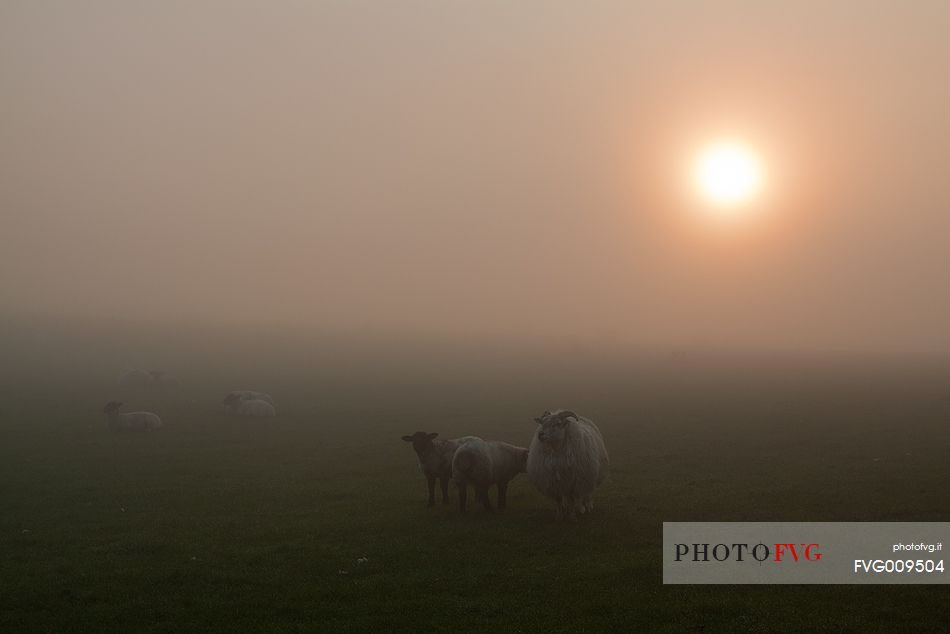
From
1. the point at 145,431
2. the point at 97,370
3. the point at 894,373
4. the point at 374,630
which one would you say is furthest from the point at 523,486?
the point at 894,373

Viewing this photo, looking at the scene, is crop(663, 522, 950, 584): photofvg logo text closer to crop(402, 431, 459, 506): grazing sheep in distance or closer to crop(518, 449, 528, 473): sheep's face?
crop(518, 449, 528, 473): sheep's face

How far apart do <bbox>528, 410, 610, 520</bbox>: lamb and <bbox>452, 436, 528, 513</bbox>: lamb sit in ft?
3.04

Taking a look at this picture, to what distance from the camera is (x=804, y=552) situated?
48.1ft

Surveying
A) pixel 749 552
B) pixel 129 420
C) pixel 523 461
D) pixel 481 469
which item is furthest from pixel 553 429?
pixel 129 420

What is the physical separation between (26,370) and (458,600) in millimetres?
54246

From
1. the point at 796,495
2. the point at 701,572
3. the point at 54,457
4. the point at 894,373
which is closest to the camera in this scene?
the point at 701,572

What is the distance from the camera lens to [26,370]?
2206 inches

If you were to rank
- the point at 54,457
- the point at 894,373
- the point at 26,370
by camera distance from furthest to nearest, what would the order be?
the point at 894,373
the point at 26,370
the point at 54,457

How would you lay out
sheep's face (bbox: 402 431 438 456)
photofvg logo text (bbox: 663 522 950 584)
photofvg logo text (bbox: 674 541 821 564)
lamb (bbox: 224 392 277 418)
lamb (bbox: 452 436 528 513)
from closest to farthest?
photofvg logo text (bbox: 663 522 950 584) → photofvg logo text (bbox: 674 541 821 564) → lamb (bbox: 452 436 528 513) → sheep's face (bbox: 402 431 438 456) → lamb (bbox: 224 392 277 418)

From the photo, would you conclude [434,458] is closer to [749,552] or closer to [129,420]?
Answer: [749,552]

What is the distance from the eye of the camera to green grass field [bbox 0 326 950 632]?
1217 cm

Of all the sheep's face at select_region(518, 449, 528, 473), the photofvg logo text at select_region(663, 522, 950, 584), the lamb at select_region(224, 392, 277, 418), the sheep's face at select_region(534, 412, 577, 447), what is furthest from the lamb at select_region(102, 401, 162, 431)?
the photofvg logo text at select_region(663, 522, 950, 584)

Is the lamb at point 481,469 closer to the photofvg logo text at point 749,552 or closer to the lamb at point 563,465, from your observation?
the lamb at point 563,465

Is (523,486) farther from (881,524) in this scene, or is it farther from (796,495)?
(881,524)
